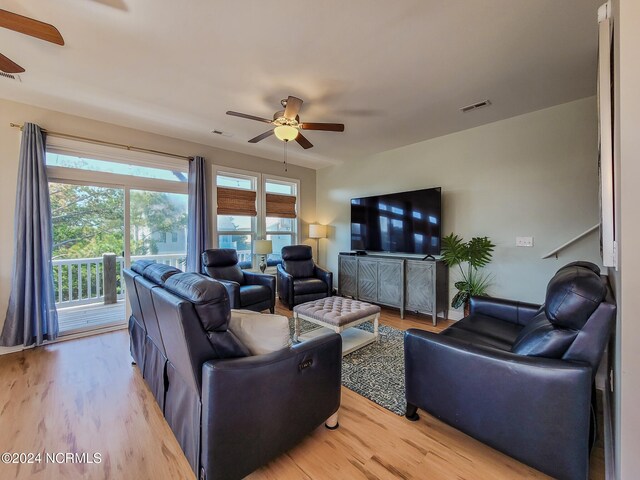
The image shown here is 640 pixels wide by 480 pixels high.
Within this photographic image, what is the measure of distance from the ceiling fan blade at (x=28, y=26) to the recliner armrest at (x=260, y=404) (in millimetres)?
2041

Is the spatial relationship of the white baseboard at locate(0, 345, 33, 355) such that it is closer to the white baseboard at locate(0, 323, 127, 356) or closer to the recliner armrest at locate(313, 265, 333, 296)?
the white baseboard at locate(0, 323, 127, 356)

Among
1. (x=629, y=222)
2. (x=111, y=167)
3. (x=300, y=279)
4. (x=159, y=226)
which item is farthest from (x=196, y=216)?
(x=629, y=222)

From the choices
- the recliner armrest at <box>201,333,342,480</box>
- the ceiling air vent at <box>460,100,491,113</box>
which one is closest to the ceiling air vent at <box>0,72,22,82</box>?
the recliner armrest at <box>201,333,342,480</box>

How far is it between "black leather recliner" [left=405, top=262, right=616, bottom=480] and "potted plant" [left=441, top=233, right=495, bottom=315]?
2.15 m

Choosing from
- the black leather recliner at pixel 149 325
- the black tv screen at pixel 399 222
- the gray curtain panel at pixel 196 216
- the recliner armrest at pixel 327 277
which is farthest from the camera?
the recliner armrest at pixel 327 277

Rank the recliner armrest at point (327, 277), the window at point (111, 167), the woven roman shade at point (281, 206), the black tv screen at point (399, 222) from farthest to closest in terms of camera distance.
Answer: the woven roman shade at point (281, 206) → the recliner armrest at point (327, 277) → the black tv screen at point (399, 222) → the window at point (111, 167)

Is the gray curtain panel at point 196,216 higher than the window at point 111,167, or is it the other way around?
the window at point 111,167

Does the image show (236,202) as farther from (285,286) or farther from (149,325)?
(149,325)

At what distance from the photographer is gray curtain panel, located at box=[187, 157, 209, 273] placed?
4.11m

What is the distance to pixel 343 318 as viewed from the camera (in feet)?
8.66

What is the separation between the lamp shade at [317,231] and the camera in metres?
5.51

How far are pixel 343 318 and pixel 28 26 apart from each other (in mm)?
2901

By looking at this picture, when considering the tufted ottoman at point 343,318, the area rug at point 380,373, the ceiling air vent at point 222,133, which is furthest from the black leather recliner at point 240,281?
the ceiling air vent at point 222,133

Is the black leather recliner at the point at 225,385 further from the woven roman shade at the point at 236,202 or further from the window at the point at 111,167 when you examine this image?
the woven roman shade at the point at 236,202
